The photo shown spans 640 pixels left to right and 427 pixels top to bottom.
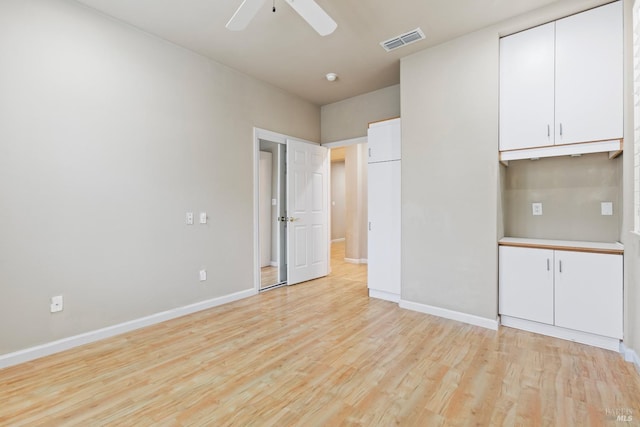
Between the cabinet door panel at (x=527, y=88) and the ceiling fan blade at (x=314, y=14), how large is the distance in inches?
72.4

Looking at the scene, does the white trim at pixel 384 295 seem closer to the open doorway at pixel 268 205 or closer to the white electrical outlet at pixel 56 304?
the open doorway at pixel 268 205

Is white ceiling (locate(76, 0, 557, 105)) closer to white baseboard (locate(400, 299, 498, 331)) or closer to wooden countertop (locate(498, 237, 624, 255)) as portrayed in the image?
wooden countertop (locate(498, 237, 624, 255))

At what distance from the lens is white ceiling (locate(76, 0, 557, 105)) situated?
2602 mm

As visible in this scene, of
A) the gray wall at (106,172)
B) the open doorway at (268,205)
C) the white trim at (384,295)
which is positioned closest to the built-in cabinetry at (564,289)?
the white trim at (384,295)

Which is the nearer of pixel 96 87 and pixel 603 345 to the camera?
pixel 603 345

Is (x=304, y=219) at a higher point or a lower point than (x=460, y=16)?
lower

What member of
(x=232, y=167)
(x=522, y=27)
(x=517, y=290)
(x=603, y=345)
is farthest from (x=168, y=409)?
(x=522, y=27)

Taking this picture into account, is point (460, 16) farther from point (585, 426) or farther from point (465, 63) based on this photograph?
point (585, 426)

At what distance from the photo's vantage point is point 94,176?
2684 mm

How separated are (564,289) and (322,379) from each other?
2236 mm

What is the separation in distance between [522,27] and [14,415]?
15.5ft

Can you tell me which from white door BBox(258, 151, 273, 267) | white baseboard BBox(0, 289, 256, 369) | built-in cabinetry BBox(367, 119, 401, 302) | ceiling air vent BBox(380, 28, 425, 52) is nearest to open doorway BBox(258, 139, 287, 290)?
white door BBox(258, 151, 273, 267)

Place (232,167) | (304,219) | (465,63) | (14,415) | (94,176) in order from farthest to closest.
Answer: (304,219) < (232,167) < (465,63) < (94,176) < (14,415)

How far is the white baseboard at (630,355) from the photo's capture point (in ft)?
7.08
